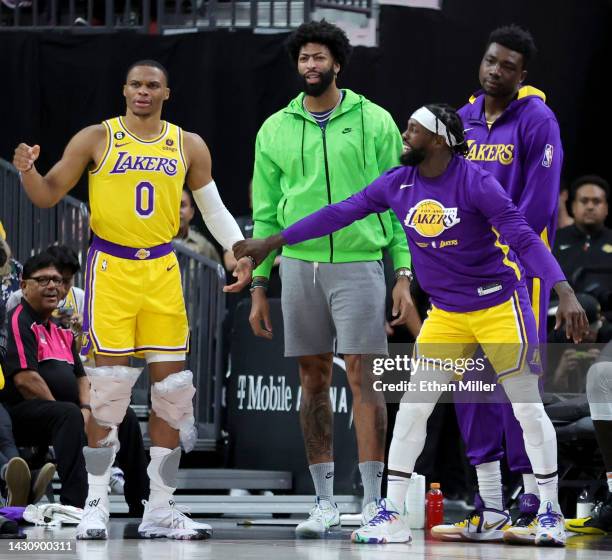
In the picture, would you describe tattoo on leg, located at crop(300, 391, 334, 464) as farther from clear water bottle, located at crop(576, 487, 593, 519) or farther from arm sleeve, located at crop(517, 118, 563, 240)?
clear water bottle, located at crop(576, 487, 593, 519)

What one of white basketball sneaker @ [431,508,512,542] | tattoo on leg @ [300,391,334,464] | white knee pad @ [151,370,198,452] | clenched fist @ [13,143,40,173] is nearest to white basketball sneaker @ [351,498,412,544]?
white basketball sneaker @ [431,508,512,542]

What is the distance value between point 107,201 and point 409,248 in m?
1.52

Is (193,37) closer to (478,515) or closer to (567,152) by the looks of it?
(567,152)

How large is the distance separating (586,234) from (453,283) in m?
3.60

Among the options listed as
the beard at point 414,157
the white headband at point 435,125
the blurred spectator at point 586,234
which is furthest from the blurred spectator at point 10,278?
the blurred spectator at point 586,234

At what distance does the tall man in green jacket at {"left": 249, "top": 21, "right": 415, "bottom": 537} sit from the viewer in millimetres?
7125

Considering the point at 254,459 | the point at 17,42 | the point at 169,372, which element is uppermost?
the point at 17,42

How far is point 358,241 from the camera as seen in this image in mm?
7211

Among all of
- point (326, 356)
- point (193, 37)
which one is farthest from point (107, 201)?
point (193, 37)

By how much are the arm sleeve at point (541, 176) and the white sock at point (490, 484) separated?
1.21 metres

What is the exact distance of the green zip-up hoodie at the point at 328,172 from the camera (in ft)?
23.7

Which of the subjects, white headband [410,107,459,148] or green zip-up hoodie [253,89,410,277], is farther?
green zip-up hoodie [253,89,410,277]

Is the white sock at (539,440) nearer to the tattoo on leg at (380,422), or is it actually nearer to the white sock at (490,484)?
the white sock at (490,484)

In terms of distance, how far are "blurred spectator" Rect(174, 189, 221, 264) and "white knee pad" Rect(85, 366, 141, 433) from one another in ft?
12.5
